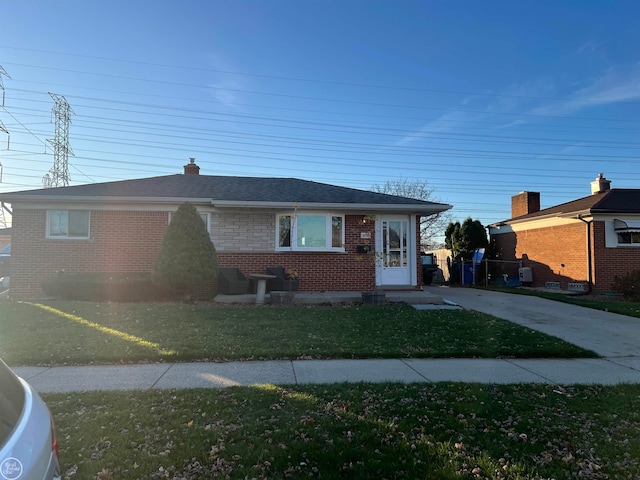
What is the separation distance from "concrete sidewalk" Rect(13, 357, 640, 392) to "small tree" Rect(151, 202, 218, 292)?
→ 484 cm

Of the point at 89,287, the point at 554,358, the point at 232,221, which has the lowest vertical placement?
the point at 554,358

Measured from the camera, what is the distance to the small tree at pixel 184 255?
34.2ft

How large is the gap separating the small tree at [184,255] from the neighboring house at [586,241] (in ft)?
45.6

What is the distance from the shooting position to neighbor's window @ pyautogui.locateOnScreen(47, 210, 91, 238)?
12094 mm

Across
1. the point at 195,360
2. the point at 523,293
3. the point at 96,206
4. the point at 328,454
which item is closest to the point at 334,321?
the point at 195,360

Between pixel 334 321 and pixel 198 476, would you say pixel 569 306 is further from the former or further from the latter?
pixel 198 476

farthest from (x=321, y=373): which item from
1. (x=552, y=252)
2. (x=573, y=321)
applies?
(x=552, y=252)

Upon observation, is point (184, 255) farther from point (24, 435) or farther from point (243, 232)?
point (24, 435)

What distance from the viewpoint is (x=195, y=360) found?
6039mm

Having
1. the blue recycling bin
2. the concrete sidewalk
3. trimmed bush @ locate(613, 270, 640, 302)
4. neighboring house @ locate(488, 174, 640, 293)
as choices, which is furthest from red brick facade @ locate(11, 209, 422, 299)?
the blue recycling bin

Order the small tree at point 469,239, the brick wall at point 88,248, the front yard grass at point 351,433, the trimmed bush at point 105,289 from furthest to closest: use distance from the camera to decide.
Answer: the small tree at point 469,239 < the brick wall at point 88,248 < the trimmed bush at point 105,289 < the front yard grass at point 351,433

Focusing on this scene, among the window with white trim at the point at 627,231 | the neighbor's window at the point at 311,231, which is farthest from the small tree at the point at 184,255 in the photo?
the window with white trim at the point at 627,231

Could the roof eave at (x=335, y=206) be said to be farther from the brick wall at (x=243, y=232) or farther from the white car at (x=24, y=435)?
the white car at (x=24, y=435)

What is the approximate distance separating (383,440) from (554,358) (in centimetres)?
451
